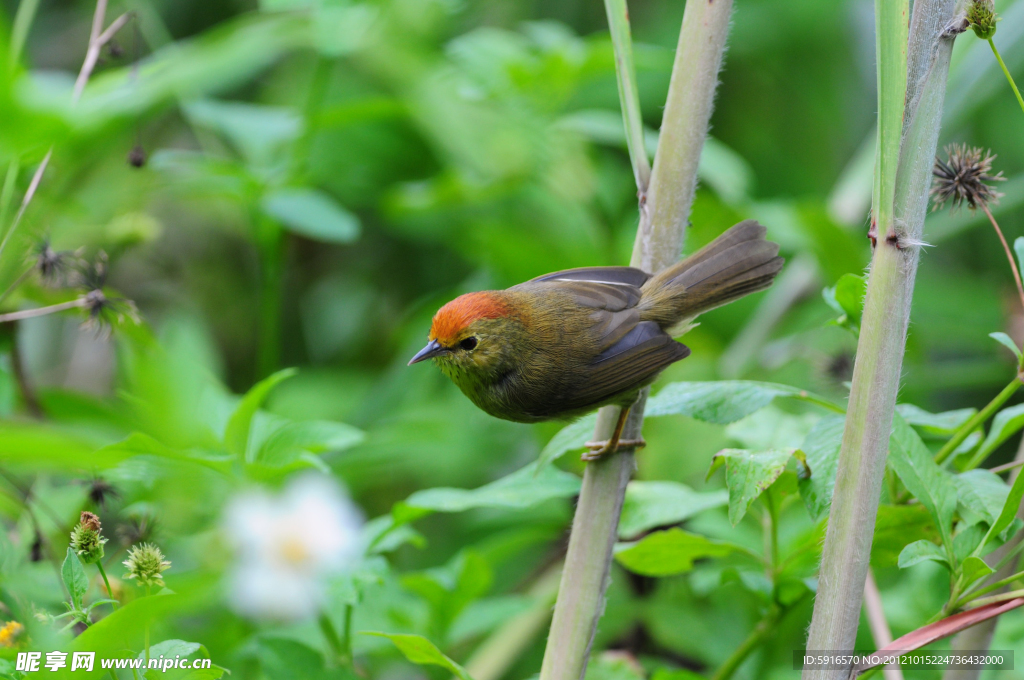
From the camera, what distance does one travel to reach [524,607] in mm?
1985

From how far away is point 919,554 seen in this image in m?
1.12

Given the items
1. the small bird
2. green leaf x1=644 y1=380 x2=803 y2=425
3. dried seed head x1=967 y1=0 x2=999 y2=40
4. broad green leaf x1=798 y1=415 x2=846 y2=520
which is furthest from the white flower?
dried seed head x1=967 y1=0 x2=999 y2=40

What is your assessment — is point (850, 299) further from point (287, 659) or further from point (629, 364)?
point (287, 659)

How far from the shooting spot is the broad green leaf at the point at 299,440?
148 centimetres

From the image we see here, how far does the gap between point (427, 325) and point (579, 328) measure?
1.27m

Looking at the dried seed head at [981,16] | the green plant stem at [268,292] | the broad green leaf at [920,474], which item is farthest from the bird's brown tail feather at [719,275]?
the green plant stem at [268,292]

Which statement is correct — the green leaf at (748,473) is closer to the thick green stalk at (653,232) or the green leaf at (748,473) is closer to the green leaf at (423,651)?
the thick green stalk at (653,232)

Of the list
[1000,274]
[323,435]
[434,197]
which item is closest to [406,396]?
[434,197]

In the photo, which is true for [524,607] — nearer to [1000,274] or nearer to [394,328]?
[394,328]

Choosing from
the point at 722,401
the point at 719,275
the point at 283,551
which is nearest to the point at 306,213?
the point at 283,551

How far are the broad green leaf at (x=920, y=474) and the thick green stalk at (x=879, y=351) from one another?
0.20 meters

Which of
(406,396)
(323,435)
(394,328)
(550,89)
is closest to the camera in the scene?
(323,435)

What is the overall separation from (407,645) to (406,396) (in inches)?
75.6

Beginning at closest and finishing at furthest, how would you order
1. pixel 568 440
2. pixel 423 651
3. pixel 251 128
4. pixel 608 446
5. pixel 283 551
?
pixel 423 651, pixel 608 446, pixel 568 440, pixel 283 551, pixel 251 128
